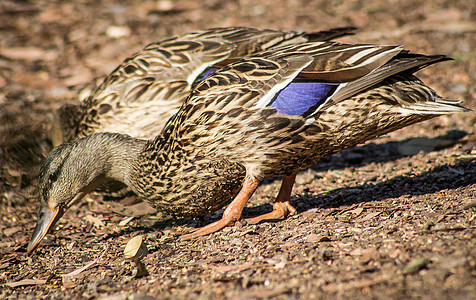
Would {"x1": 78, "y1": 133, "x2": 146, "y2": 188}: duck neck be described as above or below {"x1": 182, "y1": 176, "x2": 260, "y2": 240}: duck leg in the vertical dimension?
above

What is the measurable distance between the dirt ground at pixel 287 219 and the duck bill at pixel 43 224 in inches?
7.9

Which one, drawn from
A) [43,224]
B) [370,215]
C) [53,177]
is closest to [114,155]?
[53,177]

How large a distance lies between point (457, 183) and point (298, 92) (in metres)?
1.71

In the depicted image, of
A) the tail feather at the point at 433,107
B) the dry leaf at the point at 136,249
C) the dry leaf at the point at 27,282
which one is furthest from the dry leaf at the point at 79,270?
the tail feather at the point at 433,107

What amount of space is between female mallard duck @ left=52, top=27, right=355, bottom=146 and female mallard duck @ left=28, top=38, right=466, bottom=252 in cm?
122

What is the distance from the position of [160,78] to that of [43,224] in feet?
6.84

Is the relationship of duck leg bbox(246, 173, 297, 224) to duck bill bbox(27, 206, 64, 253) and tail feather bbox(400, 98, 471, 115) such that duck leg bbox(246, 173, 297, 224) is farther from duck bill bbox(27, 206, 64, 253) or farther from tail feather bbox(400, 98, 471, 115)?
duck bill bbox(27, 206, 64, 253)

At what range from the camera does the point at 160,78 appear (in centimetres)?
584

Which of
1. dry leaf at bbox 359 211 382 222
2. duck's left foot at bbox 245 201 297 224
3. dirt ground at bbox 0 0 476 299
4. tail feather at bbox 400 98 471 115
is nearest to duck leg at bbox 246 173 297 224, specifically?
duck's left foot at bbox 245 201 297 224

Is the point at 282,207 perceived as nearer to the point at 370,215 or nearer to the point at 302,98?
the point at 370,215

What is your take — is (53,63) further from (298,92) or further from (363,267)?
(363,267)

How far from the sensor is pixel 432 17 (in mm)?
9344

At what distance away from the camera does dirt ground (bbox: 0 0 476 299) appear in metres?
3.17

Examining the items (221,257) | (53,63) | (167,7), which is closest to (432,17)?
(167,7)
